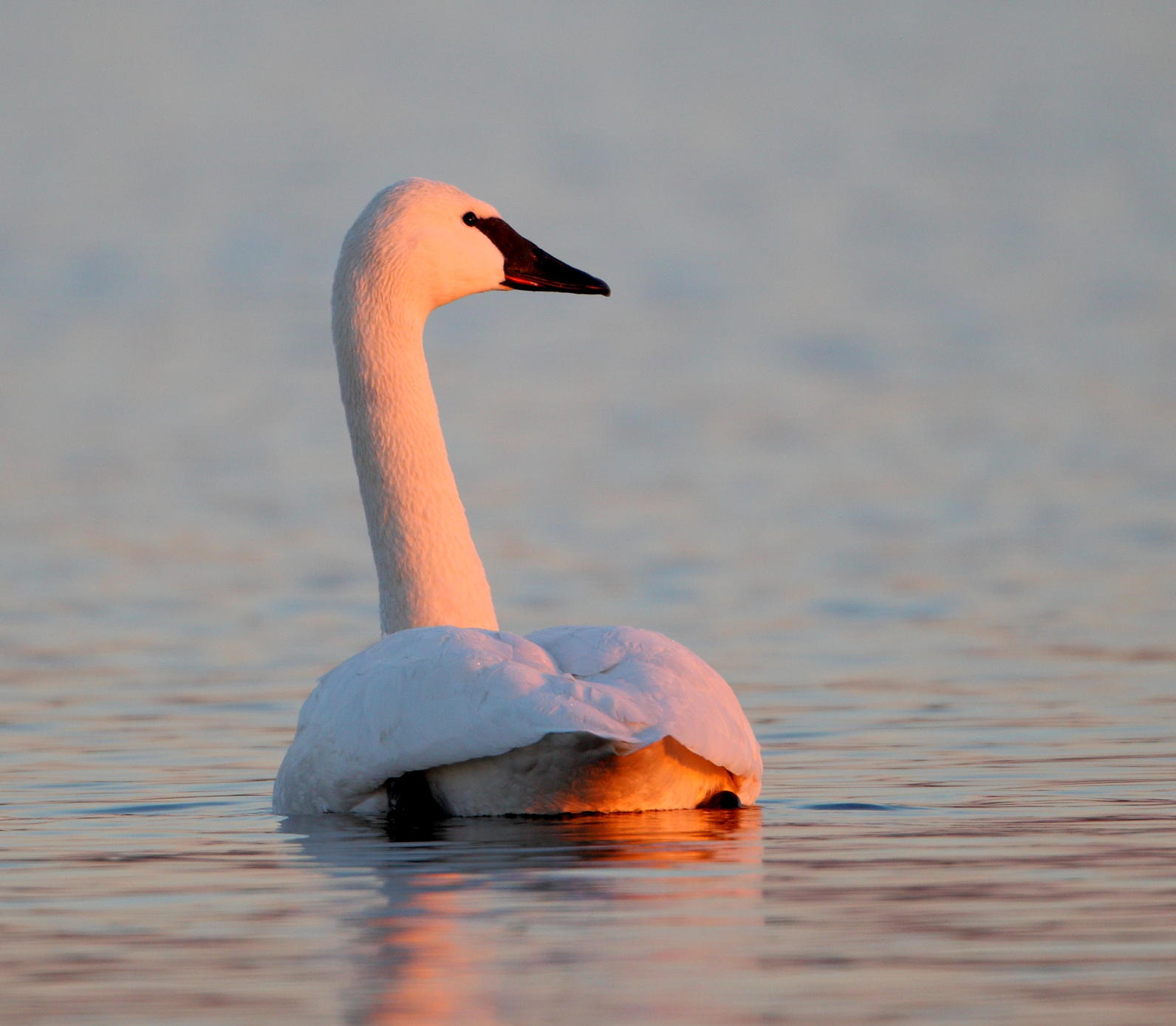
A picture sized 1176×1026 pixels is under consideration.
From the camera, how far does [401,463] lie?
32.0 ft

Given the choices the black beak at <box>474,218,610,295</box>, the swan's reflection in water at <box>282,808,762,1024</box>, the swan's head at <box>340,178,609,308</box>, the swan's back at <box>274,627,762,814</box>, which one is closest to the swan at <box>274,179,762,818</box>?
the swan's back at <box>274,627,762,814</box>

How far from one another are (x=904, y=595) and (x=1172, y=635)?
2.11 m

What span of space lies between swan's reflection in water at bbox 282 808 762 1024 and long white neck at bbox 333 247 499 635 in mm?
1549

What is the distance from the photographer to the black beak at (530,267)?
33.6 feet

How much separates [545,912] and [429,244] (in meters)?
4.50

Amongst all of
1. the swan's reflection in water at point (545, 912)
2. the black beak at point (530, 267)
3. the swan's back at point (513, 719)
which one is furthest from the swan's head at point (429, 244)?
the swan's reflection in water at point (545, 912)

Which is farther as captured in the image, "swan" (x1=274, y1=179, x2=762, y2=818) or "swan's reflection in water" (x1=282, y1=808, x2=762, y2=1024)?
"swan" (x1=274, y1=179, x2=762, y2=818)

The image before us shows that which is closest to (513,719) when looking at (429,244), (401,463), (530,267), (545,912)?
(545,912)

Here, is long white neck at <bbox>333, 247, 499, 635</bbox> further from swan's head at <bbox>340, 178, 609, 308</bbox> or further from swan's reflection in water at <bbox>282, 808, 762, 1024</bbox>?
swan's reflection in water at <bbox>282, 808, 762, 1024</bbox>

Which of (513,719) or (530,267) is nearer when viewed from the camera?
(513,719)

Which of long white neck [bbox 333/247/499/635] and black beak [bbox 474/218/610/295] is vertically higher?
black beak [bbox 474/218/610/295]

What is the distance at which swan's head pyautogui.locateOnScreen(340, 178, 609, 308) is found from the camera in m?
9.91

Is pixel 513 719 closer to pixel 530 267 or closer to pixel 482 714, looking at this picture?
pixel 482 714

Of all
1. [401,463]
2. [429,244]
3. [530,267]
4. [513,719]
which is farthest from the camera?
[530,267]
